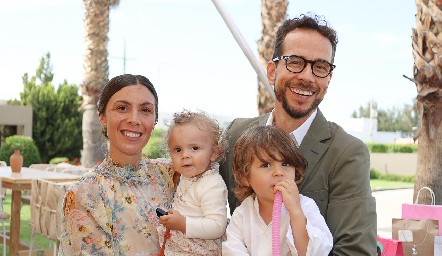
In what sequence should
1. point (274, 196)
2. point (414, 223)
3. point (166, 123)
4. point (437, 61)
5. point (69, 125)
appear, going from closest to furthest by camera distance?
1. point (274, 196)
2. point (166, 123)
3. point (414, 223)
4. point (437, 61)
5. point (69, 125)

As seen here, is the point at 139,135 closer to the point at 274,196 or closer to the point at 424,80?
the point at 274,196

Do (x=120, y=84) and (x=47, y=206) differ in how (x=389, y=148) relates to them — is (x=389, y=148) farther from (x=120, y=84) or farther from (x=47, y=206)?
(x=120, y=84)

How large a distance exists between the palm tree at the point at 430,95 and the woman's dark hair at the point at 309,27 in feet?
12.4

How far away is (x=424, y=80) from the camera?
232 inches

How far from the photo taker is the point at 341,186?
7.13ft

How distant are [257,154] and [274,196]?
16cm

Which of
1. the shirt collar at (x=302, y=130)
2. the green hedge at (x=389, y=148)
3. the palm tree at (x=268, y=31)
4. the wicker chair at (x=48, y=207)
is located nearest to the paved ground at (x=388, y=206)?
the palm tree at (x=268, y=31)

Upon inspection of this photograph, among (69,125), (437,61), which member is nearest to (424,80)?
(437,61)

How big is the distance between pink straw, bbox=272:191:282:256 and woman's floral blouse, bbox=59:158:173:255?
57 cm

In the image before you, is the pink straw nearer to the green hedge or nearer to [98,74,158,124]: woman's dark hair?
[98,74,158,124]: woman's dark hair

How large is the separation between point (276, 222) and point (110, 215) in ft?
2.20

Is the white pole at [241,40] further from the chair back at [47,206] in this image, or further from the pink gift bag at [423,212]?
the chair back at [47,206]

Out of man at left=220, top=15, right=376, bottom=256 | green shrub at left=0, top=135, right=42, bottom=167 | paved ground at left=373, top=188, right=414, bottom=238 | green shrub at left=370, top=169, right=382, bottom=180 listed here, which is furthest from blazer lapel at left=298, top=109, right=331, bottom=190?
green shrub at left=370, top=169, right=382, bottom=180

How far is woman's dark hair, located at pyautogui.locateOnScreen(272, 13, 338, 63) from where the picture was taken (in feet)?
7.66
